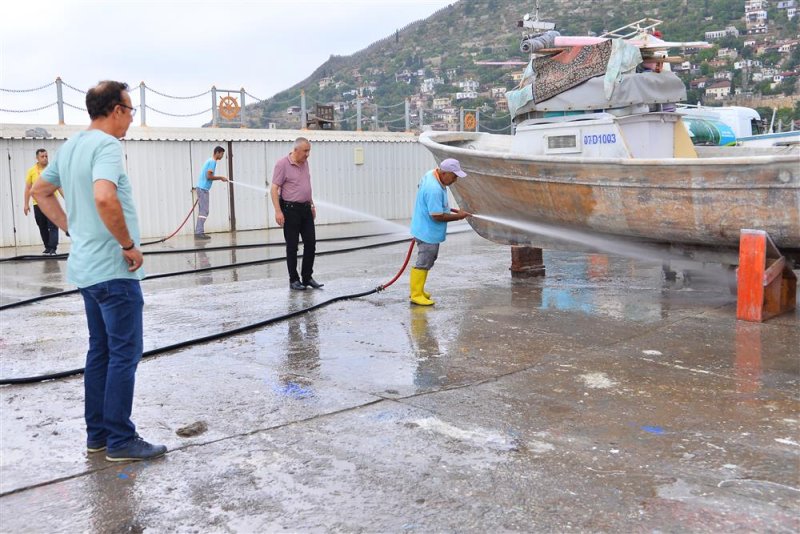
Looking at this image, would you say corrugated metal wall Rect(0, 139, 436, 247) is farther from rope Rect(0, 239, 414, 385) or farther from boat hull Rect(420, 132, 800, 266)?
rope Rect(0, 239, 414, 385)

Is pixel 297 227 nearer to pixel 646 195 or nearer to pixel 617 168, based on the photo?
Answer: pixel 617 168

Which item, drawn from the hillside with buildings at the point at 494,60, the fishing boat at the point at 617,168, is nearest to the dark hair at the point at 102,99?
the fishing boat at the point at 617,168

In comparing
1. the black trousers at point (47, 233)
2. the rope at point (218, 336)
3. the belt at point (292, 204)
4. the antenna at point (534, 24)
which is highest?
the antenna at point (534, 24)

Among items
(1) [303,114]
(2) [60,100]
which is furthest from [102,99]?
(1) [303,114]

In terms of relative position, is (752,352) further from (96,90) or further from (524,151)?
(96,90)

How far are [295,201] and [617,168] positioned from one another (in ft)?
11.5

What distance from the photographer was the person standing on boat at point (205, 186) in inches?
588

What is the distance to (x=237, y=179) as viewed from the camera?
57.6 ft

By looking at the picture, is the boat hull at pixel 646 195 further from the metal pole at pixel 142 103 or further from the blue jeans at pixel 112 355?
the metal pole at pixel 142 103

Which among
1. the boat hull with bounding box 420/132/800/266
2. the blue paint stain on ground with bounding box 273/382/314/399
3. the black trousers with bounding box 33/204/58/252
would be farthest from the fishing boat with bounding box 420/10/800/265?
the black trousers with bounding box 33/204/58/252

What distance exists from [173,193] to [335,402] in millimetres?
13031

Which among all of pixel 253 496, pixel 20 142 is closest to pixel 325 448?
pixel 253 496

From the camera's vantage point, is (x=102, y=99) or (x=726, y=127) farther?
(x=726, y=127)

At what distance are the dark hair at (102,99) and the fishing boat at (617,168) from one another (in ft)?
16.5
